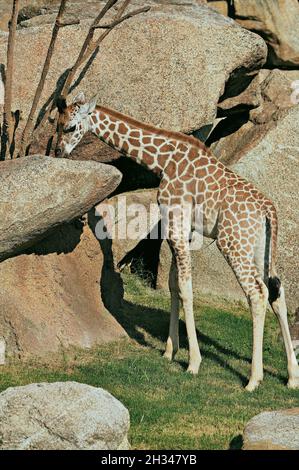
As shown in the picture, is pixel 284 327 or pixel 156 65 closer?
pixel 284 327

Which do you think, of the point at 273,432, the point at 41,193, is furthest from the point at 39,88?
the point at 273,432

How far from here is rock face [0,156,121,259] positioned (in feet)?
38.7

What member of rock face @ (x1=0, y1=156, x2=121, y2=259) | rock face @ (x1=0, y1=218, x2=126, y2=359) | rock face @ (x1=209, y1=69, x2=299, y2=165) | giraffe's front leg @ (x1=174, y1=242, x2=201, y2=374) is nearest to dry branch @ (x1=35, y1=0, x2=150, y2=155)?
rock face @ (x1=0, y1=218, x2=126, y2=359)

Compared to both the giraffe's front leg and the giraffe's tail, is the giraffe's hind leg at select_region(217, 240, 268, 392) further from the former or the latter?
the giraffe's front leg

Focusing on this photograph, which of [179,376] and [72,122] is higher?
[72,122]

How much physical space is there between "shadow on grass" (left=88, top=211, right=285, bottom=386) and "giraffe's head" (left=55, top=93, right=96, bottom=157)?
1200mm

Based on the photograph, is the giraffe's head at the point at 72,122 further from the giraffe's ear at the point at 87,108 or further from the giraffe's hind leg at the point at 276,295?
the giraffe's hind leg at the point at 276,295

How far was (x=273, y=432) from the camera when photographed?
30.5ft

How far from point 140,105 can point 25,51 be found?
5.81 ft

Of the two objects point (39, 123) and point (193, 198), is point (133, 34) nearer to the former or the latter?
point (39, 123)

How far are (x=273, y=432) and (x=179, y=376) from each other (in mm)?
3545

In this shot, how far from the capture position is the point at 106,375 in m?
12.5

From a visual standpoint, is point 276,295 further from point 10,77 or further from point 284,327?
point 10,77
